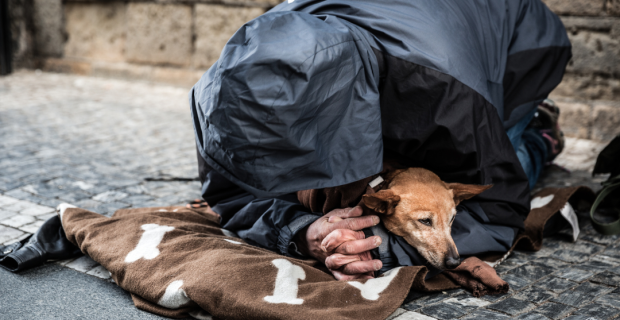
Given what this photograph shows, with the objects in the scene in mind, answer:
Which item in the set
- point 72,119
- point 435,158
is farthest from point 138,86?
point 435,158

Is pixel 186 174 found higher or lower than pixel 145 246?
lower

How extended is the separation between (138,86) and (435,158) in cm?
670

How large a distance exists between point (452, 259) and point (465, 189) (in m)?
0.33

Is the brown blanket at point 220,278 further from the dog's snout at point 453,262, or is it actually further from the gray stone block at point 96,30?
the gray stone block at point 96,30

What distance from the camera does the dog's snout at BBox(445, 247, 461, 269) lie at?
90.4 inches

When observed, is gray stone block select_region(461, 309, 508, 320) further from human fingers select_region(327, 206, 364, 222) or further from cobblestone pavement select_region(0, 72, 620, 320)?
human fingers select_region(327, 206, 364, 222)

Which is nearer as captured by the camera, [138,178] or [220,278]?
[220,278]

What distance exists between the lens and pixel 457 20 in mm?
2482

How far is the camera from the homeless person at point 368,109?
190 centimetres

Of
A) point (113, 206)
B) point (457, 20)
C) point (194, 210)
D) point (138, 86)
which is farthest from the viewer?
point (138, 86)

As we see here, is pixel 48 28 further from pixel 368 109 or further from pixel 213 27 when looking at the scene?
pixel 368 109

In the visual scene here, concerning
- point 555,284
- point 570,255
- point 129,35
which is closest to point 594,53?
point 570,255

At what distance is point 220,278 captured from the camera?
2.19m

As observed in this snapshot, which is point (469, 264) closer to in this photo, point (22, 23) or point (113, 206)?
point (113, 206)
